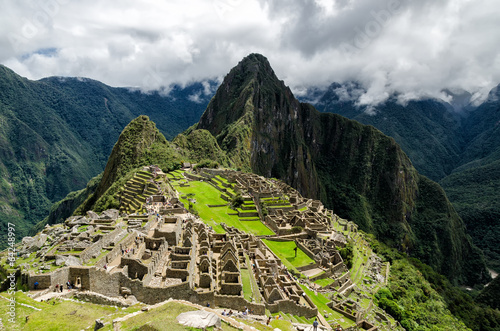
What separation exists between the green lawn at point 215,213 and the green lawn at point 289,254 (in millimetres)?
3703

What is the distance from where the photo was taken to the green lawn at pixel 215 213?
4862 centimetres

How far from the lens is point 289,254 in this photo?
42188mm

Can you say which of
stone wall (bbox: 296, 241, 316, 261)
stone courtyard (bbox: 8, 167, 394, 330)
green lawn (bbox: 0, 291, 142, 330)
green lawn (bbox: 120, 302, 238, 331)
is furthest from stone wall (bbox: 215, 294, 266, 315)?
stone wall (bbox: 296, 241, 316, 261)

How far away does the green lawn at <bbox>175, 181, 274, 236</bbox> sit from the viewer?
160ft

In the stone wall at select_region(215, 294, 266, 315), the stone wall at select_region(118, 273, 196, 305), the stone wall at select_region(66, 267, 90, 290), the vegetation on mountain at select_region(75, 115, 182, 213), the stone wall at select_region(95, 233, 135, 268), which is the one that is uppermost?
the vegetation on mountain at select_region(75, 115, 182, 213)

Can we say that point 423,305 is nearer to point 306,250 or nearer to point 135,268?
point 306,250

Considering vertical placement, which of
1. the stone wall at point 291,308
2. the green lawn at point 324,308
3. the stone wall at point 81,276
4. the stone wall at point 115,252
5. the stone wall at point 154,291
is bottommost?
the green lawn at point 324,308

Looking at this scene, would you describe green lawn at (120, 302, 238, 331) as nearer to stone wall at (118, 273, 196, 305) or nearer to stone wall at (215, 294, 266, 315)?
stone wall at (118, 273, 196, 305)

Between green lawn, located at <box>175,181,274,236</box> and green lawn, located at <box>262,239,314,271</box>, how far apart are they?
370cm

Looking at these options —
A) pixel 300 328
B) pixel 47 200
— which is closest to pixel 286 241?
pixel 300 328

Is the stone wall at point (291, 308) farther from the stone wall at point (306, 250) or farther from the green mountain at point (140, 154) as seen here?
the green mountain at point (140, 154)

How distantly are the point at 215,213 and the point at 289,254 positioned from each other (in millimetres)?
17171

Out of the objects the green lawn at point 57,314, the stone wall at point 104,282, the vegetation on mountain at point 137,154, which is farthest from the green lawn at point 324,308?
the vegetation on mountain at point 137,154

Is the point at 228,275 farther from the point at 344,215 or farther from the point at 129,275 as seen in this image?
the point at 344,215
